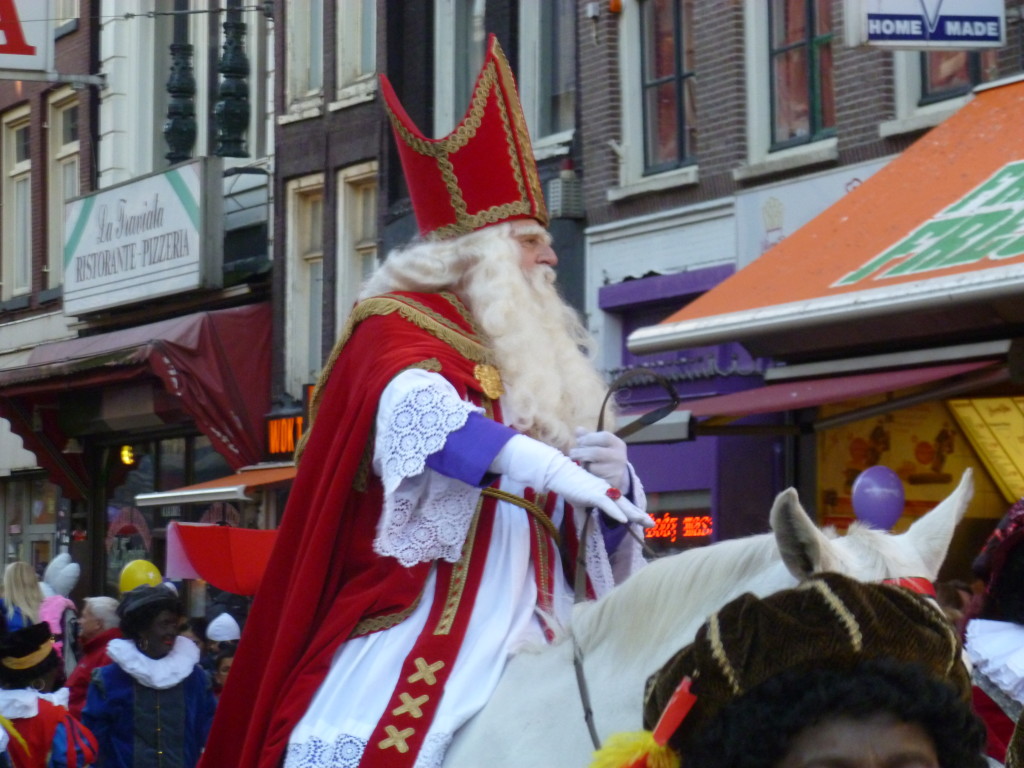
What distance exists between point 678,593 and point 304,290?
681 inches

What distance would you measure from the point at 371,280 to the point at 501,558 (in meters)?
0.84

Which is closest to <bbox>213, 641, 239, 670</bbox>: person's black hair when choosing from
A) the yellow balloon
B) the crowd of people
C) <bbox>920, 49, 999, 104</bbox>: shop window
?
the yellow balloon

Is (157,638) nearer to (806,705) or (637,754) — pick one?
(637,754)

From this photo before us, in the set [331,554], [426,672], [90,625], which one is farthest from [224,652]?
[426,672]

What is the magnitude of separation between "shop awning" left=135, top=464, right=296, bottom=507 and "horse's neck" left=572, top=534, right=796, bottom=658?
14.9 m

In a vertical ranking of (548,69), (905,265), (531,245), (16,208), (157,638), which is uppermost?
(16,208)

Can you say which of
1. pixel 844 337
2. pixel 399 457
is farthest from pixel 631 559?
pixel 844 337

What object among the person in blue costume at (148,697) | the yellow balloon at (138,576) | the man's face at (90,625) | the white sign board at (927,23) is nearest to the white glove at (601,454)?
the person in blue costume at (148,697)

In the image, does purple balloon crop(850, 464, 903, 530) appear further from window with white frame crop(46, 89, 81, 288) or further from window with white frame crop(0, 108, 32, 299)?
window with white frame crop(0, 108, 32, 299)

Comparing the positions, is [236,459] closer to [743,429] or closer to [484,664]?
[743,429]

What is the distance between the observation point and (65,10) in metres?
25.8

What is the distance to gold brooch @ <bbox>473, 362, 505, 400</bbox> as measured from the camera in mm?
4312

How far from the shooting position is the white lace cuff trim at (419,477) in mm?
3998

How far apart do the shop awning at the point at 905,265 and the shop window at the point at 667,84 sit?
2864mm
